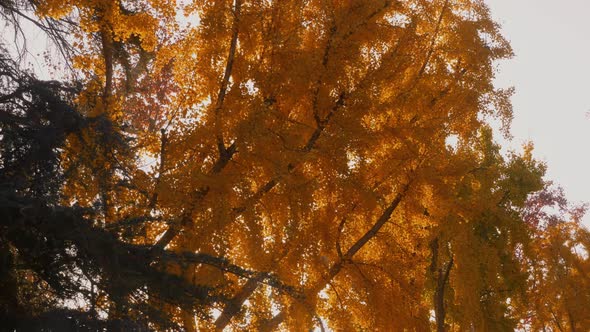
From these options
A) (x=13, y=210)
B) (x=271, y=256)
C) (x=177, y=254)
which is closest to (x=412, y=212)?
(x=271, y=256)

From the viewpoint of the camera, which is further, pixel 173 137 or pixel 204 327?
pixel 173 137

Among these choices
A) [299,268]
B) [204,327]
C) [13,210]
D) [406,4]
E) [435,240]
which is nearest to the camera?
[13,210]

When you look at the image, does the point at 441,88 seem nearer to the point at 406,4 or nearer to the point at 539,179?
the point at 406,4

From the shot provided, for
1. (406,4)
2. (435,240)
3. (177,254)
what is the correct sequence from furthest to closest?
(435,240)
(406,4)
(177,254)

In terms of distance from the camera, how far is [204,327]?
813cm

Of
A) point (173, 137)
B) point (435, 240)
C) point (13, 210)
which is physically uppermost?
point (435, 240)

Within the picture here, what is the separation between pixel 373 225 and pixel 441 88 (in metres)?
2.41

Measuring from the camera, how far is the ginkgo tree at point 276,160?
23.7ft

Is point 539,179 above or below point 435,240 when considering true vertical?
above

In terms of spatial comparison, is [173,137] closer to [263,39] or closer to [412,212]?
[263,39]

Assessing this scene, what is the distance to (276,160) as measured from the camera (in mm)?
9023

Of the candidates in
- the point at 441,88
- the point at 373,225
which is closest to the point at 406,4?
the point at 441,88

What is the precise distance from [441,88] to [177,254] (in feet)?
19.7

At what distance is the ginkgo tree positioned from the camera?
7.21m
